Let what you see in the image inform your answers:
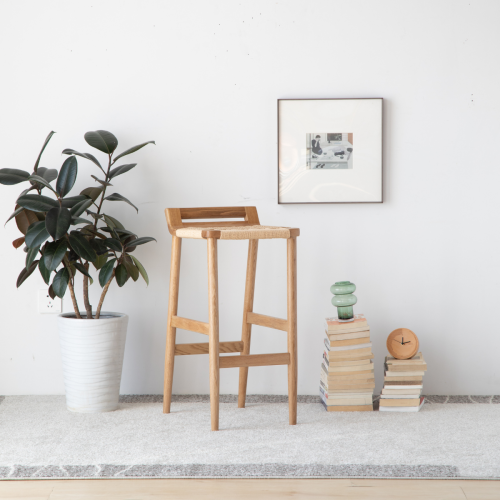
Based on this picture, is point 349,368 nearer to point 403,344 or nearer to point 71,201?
point 403,344

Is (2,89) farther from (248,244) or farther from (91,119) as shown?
(248,244)

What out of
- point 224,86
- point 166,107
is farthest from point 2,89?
point 224,86

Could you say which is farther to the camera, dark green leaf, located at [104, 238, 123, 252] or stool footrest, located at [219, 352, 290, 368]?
dark green leaf, located at [104, 238, 123, 252]

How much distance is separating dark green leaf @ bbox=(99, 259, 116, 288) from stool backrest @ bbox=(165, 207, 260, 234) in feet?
0.87

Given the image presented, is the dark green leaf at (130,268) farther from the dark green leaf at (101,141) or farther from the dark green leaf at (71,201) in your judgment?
the dark green leaf at (101,141)

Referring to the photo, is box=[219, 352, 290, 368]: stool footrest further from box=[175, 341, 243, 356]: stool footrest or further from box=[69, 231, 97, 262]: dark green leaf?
box=[69, 231, 97, 262]: dark green leaf

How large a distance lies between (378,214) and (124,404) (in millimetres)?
1262

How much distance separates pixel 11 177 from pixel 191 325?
792 millimetres

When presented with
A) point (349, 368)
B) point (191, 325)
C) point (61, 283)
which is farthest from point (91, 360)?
Result: point (349, 368)

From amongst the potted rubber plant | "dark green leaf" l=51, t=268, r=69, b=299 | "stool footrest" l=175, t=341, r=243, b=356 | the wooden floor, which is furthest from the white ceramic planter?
the wooden floor

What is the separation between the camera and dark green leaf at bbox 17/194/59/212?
5.81 feet

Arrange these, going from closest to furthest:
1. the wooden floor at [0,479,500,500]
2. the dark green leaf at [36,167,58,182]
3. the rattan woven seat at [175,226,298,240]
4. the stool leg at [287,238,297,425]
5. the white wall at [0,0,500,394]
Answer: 1. the wooden floor at [0,479,500,500]
2. the rattan woven seat at [175,226,298,240]
3. the stool leg at [287,238,297,425]
4. the dark green leaf at [36,167,58,182]
5. the white wall at [0,0,500,394]

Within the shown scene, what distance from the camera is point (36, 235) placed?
1.78 m

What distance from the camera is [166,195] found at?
2.23 metres
